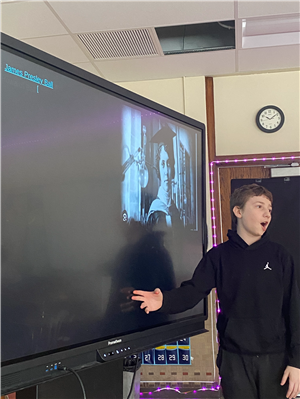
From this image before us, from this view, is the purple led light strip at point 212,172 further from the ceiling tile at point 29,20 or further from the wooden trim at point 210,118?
the ceiling tile at point 29,20

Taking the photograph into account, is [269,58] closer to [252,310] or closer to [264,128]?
[264,128]

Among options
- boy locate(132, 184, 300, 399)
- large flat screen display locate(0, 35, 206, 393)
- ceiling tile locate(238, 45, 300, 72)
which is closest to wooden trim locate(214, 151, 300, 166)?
ceiling tile locate(238, 45, 300, 72)

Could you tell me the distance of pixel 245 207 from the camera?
192cm

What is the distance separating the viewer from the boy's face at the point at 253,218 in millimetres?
1848

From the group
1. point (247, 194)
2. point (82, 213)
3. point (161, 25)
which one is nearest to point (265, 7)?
point (161, 25)

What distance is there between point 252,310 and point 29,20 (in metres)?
2.41

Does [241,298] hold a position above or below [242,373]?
above

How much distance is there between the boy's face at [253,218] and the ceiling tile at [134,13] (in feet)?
4.56

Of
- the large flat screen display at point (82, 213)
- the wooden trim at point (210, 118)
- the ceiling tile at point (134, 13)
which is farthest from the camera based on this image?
the wooden trim at point (210, 118)

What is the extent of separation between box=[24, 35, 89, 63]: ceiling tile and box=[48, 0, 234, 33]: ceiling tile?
19cm

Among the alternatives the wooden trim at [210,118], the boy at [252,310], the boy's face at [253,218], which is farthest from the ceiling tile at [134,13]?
the boy at [252,310]

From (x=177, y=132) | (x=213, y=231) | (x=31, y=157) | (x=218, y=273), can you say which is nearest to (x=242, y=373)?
(x=218, y=273)

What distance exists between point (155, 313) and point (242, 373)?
1.85ft

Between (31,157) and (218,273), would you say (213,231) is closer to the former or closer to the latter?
(218,273)
